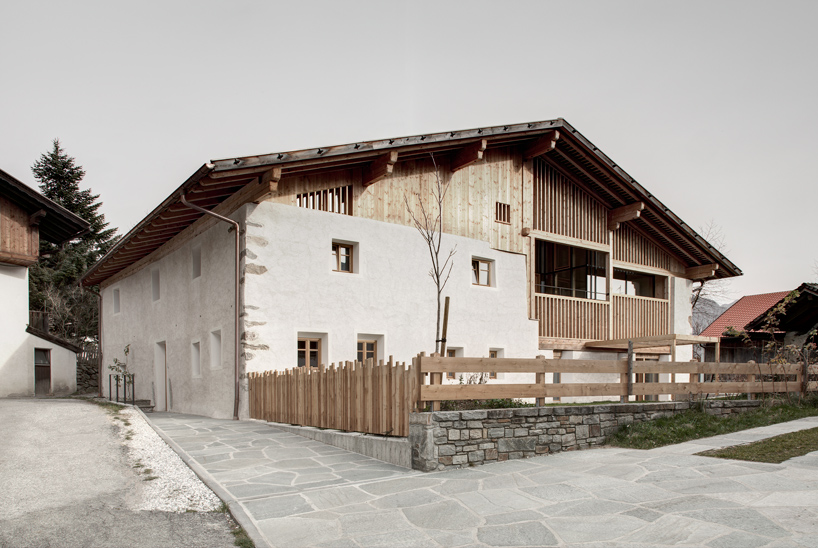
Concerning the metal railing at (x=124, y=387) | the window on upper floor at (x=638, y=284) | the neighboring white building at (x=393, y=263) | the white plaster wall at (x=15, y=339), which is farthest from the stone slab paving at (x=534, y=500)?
the white plaster wall at (x=15, y=339)

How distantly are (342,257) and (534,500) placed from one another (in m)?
8.71

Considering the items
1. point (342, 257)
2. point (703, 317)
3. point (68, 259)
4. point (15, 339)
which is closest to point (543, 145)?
point (342, 257)

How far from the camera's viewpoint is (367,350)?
13.9 m

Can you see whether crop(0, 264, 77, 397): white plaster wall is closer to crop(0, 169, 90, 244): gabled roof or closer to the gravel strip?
crop(0, 169, 90, 244): gabled roof

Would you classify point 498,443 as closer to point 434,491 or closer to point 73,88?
point 434,491

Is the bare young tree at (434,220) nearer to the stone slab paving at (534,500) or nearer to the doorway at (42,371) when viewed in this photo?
the stone slab paving at (534,500)

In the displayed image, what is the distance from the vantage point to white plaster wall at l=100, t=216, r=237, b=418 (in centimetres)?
1317

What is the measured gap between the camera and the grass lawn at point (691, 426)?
890 centimetres

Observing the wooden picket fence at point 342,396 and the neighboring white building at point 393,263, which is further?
the neighboring white building at point 393,263

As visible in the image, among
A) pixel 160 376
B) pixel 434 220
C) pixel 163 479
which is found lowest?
pixel 160 376

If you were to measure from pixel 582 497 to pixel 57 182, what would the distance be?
122ft

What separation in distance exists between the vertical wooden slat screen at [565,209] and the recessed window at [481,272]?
2080 mm

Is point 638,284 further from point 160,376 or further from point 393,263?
point 160,376

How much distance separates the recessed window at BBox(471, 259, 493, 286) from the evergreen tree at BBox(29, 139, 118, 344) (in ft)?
62.1
